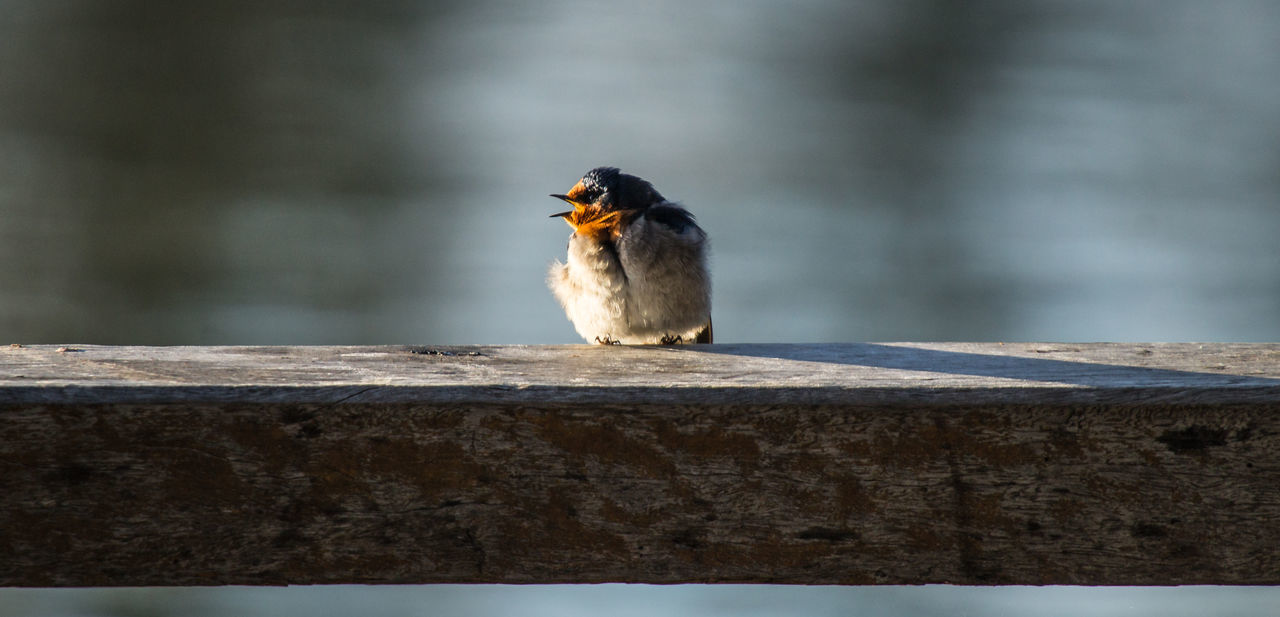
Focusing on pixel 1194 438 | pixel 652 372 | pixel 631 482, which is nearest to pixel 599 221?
pixel 652 372

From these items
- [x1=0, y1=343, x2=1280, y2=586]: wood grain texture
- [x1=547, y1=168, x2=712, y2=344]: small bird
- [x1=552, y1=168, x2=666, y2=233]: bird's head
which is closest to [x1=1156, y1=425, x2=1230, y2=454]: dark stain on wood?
[x1=0, y1=343, x2=1280, y2=586]: wood grain texture

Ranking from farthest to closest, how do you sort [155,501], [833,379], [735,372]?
[735,372] < [833,379] < [155,501]

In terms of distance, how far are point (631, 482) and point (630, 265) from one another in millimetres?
1947

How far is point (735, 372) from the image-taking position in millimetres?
1360

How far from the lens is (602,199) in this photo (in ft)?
10.3

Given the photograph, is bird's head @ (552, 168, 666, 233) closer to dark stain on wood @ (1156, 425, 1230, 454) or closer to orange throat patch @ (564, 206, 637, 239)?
orange throat patch @ (564, 206, 637, 239)

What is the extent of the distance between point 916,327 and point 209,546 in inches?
197

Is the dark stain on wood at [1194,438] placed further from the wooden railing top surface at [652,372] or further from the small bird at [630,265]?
the small bird at [630,265]

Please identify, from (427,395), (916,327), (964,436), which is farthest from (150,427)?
(916,327)

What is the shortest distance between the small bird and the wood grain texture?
1930 millimetres

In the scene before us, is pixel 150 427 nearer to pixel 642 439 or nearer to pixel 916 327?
pixel 642 439

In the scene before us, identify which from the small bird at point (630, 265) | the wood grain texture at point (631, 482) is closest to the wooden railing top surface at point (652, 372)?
the wood grain texture at point (631, 482)

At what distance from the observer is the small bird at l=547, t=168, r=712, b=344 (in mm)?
3064

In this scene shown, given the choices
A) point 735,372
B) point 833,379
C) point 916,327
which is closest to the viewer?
point 833,379
